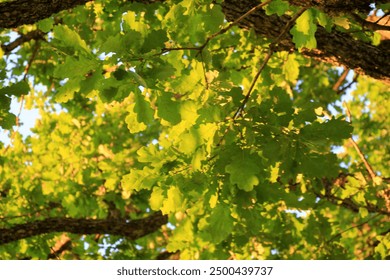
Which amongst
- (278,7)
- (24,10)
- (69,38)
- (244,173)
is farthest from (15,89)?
(278,7)

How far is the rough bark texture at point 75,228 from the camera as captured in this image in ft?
17.6

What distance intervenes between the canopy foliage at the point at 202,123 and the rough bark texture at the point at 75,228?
17mm

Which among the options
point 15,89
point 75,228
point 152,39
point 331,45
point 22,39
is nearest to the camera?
point 152,39

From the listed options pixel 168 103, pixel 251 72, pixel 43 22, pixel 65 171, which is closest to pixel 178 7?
pixel 168 103

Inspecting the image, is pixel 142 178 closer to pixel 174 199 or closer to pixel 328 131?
pixel 174 199

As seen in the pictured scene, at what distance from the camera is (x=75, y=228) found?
18.6 ft

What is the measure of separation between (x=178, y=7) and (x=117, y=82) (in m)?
0.93

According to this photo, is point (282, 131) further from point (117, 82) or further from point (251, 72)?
point (251, 72)

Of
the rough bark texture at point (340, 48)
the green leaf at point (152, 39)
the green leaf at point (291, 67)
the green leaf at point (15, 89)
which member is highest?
the green leaf at point (291, 67)

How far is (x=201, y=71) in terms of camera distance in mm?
2803

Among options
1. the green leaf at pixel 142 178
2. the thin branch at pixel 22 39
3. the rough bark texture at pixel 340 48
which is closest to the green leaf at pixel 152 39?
the green leaf at pixel 142 178

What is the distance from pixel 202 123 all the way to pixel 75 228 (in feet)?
11.7

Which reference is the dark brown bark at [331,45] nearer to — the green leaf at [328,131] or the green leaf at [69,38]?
the green leaf at [69,38]

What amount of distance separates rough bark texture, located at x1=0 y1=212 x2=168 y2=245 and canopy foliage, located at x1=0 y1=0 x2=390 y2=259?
0.02 meters
